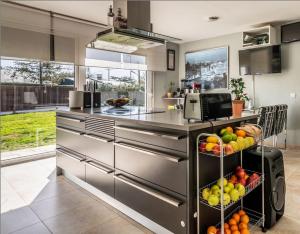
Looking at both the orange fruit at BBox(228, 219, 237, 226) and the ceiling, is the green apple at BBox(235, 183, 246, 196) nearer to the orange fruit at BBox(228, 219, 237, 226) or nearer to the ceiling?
the orange fruit at BBox(228, 219, 237, 226)

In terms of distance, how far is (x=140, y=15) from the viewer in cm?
277

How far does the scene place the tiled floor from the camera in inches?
76.0

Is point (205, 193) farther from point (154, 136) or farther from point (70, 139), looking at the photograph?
point (70, 139)

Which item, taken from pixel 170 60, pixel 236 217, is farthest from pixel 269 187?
pixel 170 60

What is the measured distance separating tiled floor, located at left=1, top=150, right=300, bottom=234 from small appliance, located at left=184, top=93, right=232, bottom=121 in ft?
3.39

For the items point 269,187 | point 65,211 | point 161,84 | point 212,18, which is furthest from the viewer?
point 161,84

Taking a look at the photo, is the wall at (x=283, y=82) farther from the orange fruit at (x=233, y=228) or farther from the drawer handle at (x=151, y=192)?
the drawer handle at (x=151, y=192)

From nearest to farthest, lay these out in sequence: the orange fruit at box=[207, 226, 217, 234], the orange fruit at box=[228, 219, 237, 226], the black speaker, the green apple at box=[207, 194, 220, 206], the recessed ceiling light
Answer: the green apple at box=[207, 194, 220, 206], the orange fruit at box=[207, 226, 217, 234], the orange fruit at box=[228, 219, 237, 226], the black speaker, the recessed ceiling light

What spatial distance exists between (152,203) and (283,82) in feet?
13.7

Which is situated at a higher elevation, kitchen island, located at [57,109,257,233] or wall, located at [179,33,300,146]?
wall, located at [179,33,300,146]

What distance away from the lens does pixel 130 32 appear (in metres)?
2.48

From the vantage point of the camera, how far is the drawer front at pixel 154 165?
5.20 feet

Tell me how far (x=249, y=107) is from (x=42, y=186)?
4260mm

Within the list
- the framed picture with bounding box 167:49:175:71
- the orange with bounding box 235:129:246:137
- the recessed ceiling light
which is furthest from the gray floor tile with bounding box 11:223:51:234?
the framed picture with bounding box 167:49:175:71
